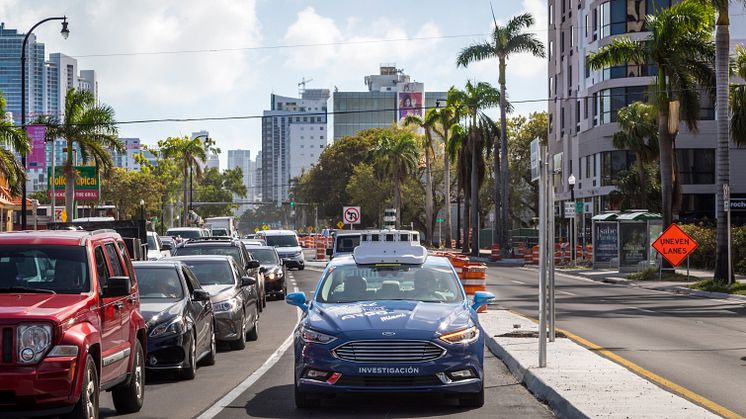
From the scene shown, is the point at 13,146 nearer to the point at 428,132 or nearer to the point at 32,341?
the point at 32,341

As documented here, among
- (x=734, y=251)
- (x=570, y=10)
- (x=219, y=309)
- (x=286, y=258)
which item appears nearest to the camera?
(x=219, y=309)

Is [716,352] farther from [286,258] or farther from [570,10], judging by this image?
[570,10]

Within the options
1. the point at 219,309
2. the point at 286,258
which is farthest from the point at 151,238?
the point at 219,309

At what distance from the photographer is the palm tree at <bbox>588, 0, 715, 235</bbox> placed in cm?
4053

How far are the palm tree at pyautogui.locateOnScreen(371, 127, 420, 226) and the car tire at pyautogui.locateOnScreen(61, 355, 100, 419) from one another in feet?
302

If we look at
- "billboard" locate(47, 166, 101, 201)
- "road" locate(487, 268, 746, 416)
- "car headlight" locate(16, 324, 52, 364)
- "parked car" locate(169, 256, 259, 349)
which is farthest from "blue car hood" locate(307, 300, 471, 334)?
"billboard" locate(47, 166, 101, 201)

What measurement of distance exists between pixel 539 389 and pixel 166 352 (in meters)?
4.63

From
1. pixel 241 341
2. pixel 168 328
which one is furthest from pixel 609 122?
pixel 168 328

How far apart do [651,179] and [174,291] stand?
5520 cm

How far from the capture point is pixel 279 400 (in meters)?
11.8

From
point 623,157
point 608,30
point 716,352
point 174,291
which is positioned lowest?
point 716,352

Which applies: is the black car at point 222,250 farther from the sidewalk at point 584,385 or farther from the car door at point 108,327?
the car door at point 108,327

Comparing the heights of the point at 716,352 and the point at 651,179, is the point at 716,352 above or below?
below

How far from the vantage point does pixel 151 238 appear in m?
36.1
